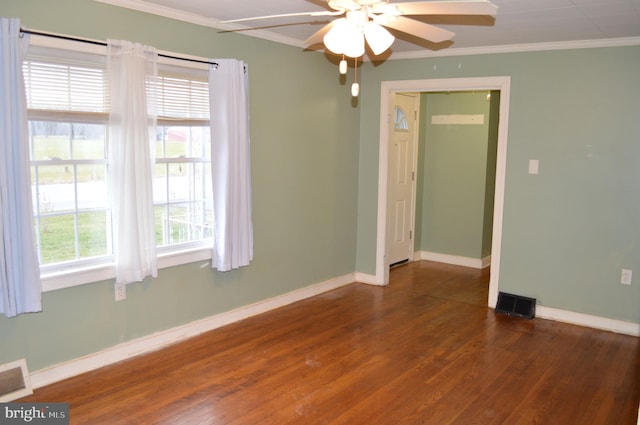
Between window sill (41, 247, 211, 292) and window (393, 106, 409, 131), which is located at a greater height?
window (393, 106, 409, 131)

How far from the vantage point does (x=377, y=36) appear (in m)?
2.40

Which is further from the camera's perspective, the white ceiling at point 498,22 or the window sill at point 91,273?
the white ceiling at point 498,22

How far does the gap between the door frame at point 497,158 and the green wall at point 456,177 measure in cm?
142

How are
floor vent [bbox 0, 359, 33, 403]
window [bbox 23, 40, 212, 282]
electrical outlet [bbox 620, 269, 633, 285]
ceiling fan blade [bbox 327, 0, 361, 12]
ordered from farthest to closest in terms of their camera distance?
electrical outlet [bbox 620, 269, 633, 285], window [bbox 23, 40, 212, 282], floor vent [bbox 0, 359, 33, 403], ceiling fan blade [bbox 327, 0, 361, 12]

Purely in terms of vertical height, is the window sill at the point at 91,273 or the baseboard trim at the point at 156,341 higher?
the window sill at the point at 91,273

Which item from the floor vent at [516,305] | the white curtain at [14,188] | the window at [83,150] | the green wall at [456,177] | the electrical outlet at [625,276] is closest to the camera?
the white curtain at [14,188]

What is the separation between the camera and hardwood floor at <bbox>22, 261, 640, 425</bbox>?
9.96 feet

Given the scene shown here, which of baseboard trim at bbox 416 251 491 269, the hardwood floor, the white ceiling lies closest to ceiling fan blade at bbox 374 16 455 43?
Answer: the white ceiling

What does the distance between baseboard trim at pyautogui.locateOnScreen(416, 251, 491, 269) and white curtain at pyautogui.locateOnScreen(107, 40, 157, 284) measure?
4.27 meters

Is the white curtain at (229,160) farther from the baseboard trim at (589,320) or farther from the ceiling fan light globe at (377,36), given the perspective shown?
the baseboard trim at (589,320)

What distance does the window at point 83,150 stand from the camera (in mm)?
3158

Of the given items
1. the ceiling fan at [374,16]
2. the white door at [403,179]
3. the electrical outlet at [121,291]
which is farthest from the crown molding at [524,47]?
the electrical outlet at [121,291]

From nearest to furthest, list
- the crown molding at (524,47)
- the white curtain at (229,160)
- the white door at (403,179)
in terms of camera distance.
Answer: the white curtain at (229,160)
the crown molding at (524,47)
the white door at (403,179)

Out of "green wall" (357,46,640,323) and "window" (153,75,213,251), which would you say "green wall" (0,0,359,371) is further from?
"green wall" (357,46,640,323)
